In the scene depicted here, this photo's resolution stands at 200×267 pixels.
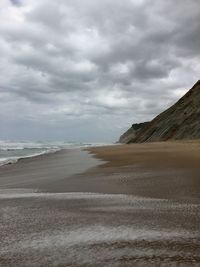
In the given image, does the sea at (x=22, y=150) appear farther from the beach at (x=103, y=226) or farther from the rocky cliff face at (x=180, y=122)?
the beach at (x=103, y=226)

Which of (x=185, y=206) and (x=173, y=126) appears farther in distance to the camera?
(x=173, y=126)

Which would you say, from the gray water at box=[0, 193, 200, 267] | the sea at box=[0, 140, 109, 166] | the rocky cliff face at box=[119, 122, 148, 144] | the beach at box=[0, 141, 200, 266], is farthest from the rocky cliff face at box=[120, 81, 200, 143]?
the gray water at box=[0, 193, 200, 267]

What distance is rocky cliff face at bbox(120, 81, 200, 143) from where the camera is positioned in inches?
2222

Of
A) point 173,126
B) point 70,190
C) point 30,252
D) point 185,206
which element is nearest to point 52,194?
point 70,190

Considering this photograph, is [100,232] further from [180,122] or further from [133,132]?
[133,132]

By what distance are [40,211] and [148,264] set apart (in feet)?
11.3

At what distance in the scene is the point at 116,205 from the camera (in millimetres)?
7098

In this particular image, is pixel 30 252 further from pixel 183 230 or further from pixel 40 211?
pixel 40 211

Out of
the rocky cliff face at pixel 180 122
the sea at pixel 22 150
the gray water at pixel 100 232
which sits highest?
the rocky cliff face at pixel 180 122

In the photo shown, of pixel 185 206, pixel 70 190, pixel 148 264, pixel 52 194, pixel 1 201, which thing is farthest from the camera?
pixel 70 190

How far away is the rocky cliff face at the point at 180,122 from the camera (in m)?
56.4

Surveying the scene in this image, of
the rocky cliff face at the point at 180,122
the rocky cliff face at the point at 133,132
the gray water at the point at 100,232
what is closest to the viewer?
the gray water at the point at 100,232

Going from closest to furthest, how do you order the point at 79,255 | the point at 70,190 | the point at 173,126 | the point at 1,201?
the point at 79,255 < the point at 1,201 < the point at 70,190 < the point at 173,126

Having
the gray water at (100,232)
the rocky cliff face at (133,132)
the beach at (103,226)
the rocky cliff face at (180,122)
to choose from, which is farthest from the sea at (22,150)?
the rocky cliff face at (133,132)
